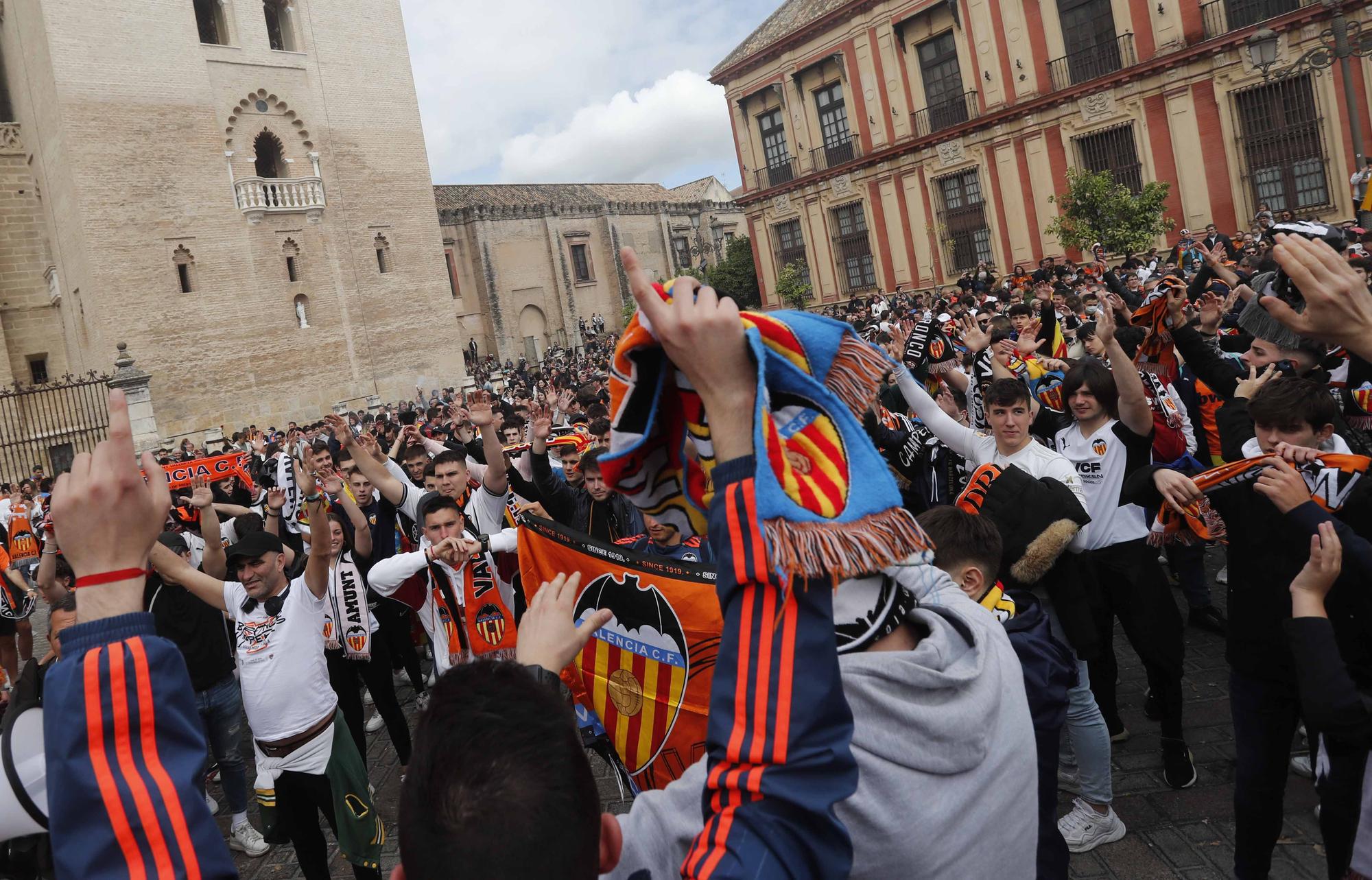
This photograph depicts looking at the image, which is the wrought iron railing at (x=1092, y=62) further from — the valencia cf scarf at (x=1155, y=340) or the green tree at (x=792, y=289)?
the valencia cf scarf at (x=1155, y=340)

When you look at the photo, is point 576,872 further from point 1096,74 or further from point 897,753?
point 1096,74

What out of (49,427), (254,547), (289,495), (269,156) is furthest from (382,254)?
(254,547)

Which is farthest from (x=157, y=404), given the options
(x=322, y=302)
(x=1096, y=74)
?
(x=1096, y=74)

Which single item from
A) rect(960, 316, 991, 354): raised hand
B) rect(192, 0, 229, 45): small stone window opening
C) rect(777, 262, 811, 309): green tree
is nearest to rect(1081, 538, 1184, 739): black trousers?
rect(960, 316, 991, 354): raised hand

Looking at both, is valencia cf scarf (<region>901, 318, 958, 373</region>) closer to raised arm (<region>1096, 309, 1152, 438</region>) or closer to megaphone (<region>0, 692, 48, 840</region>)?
raised arm (<region>1096, 309, 1152, 438</region>)

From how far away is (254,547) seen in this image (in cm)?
452

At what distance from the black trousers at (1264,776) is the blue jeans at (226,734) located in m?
5.24

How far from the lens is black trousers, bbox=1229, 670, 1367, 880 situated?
312cm

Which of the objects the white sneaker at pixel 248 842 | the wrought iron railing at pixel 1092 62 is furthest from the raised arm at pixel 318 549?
the wrought iron railing at pixel 1092 62

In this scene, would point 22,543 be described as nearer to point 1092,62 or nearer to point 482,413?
point 482,413

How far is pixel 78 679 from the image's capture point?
1487 millimetres

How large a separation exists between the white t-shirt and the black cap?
0.22 m

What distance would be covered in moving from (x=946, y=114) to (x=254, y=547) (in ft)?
91.9

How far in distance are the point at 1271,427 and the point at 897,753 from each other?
3.00m
